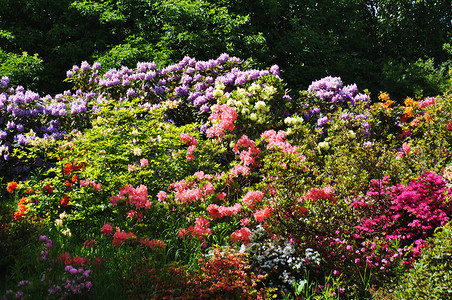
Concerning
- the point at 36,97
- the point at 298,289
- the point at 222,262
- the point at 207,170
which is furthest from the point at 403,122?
the point at 36,97

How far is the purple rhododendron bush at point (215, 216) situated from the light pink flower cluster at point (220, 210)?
1 centimetres

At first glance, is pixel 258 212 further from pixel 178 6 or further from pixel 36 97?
pixel 178 6

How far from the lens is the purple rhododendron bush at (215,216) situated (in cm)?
329

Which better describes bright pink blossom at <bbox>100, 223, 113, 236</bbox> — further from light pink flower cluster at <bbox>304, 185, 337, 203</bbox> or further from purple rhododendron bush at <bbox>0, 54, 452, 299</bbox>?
light pink flower cluster at <bbox>304, 185, 337, 203</bbox>

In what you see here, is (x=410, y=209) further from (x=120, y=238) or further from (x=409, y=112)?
(x=409, y=112)

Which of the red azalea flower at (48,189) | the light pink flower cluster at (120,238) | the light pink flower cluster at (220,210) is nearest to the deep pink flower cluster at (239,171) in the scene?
the light pink flower cluster at (220,210)

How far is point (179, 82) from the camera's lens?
7176 millimetres

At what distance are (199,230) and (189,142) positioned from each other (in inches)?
51.3

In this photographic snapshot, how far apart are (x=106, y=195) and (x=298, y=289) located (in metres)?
2.20

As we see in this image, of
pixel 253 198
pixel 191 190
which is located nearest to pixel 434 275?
pixel 253 198

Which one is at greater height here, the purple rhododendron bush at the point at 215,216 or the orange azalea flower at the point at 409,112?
the orange azalea flower at the point at 409,112

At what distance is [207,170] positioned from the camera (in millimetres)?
5043

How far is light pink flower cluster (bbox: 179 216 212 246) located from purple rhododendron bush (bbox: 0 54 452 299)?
1 cm

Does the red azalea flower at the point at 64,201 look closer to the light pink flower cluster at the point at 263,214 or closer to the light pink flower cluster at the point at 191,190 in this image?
the light pink flower cluster at the point at 191,190
